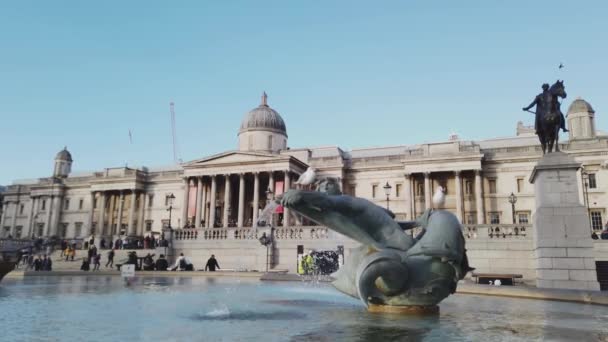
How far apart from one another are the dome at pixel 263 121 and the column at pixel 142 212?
63.0ft

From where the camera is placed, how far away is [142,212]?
2670 inches

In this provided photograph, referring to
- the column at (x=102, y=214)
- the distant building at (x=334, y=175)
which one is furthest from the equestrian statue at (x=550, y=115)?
the column at (x=102, y=214)

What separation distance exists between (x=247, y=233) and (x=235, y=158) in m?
23.4

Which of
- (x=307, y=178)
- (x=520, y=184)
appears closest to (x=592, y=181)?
(x=520, y=184)

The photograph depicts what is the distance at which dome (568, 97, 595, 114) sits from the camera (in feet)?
165

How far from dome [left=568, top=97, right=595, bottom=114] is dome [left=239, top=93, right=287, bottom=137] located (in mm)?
36988

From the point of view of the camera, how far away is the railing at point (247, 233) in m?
29.7

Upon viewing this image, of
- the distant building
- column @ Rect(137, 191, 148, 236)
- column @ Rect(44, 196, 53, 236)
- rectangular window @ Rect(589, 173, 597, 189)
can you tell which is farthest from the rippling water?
column @ Rect(44, 196, 53, 236)

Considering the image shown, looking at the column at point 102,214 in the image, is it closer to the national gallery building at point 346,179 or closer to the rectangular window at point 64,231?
the national gallery building at point 346,179

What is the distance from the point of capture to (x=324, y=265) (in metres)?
27.6

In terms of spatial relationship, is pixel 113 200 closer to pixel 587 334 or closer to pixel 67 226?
pixel 67 226

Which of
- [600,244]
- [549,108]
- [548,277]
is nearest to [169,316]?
[548,277]

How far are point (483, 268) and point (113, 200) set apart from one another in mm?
61324

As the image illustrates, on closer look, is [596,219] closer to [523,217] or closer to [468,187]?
[523,217]
